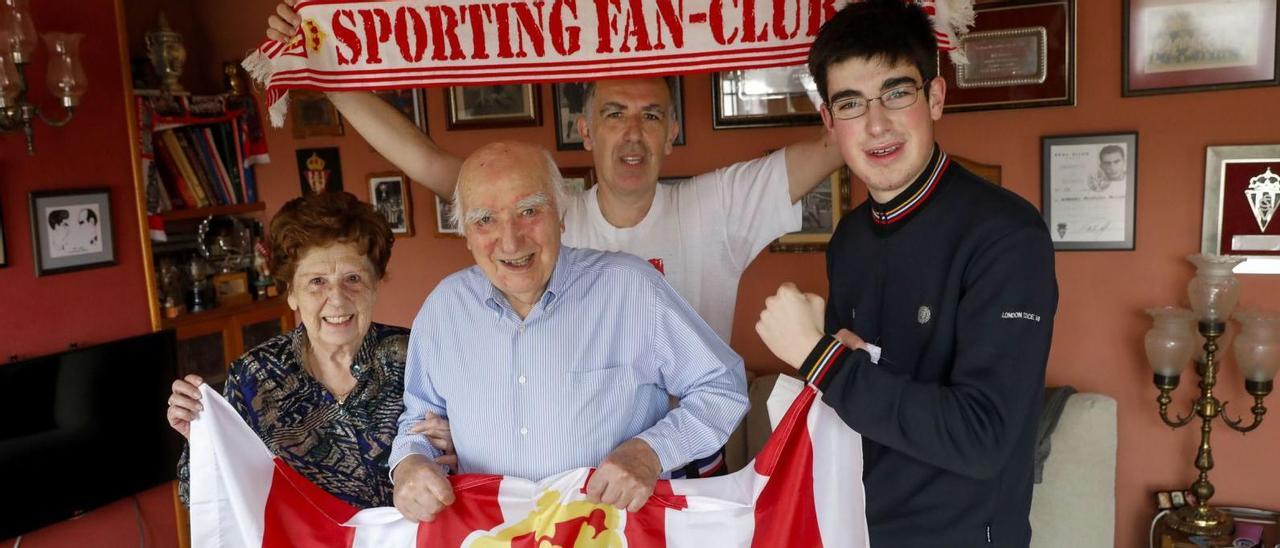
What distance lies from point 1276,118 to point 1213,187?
0.27 m

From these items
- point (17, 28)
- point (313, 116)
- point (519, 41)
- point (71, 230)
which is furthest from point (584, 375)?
point (313, 116)

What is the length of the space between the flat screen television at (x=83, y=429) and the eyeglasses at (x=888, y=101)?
3055 mm

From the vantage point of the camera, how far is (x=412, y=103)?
169 inches

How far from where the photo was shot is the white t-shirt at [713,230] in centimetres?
227

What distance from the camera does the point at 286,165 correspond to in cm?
471

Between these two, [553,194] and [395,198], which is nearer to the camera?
[553,194]

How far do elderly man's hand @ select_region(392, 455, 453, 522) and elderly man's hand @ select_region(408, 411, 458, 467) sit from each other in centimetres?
9

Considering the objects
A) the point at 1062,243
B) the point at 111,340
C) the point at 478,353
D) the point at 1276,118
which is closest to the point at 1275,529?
the point at 1062,243

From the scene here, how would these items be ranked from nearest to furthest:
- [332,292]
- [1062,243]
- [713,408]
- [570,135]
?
[713,408] < [332,292] < [1062,243] < [570,135]

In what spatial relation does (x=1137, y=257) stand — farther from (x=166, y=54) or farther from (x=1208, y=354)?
(x=166, y=54)

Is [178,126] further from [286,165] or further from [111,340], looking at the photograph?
[111,340]

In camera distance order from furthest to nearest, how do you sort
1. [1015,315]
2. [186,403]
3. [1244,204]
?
[1244,204] → [186,403] → [1015,315]

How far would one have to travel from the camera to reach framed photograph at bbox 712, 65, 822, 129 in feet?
11.4

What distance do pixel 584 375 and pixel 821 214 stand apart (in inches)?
81.1
